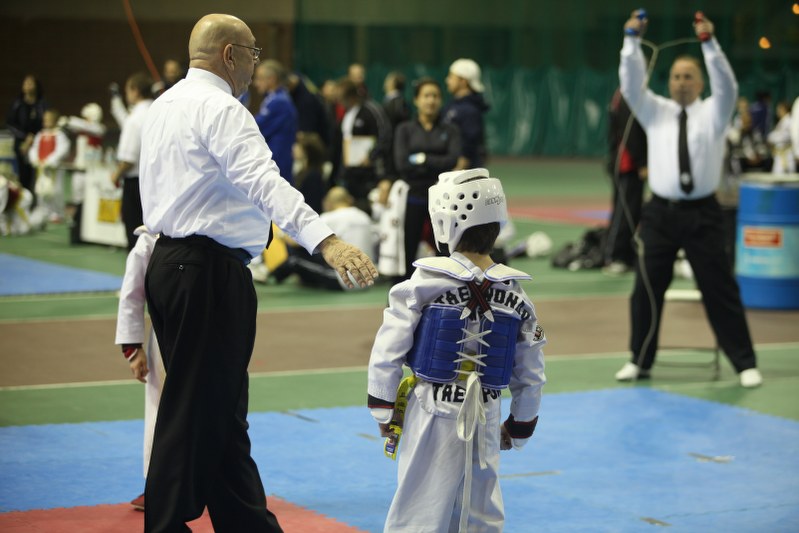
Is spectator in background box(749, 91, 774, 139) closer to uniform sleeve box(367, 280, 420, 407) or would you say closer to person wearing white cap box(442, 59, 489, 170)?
person wearing white cap box(442, 59, 489, 170)

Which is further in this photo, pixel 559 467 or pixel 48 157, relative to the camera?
pixel 48 157

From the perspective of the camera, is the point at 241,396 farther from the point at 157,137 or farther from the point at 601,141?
the point at 601,141

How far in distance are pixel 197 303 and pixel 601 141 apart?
34.1 metres

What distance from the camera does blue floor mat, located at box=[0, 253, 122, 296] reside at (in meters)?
12.9

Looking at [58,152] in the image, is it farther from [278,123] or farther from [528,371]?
[528,371]

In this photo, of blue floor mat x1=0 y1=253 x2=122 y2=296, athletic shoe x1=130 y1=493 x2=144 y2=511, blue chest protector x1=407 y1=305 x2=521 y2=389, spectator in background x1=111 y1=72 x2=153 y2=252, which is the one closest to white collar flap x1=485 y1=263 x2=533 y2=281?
blue chest protector x1=407 y1=305 x2=521 y2=389

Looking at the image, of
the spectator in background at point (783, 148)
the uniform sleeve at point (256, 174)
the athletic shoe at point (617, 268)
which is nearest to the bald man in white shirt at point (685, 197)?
the uniform sleeve at point (256, 174)

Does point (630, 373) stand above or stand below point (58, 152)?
below

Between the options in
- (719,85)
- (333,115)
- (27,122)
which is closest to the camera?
(719,85)

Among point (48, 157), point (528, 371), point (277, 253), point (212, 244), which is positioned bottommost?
point (277, 253)

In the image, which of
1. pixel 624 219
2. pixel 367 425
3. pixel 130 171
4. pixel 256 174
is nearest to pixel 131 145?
pixel 130 171

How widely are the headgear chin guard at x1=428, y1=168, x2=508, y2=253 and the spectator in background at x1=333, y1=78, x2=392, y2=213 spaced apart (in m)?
10.8

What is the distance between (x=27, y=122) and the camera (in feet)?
65.6

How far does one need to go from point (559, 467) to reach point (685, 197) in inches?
106
